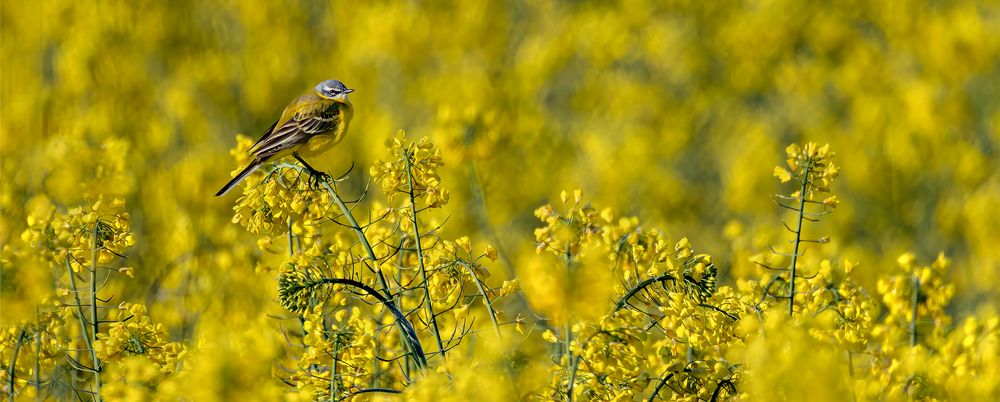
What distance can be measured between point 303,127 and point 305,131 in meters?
0.03

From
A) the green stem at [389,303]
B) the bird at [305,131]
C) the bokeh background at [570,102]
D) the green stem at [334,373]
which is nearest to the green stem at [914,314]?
the green stem at [389,303]

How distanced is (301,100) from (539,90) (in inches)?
271

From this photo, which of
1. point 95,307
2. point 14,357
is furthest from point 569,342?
point 14,357

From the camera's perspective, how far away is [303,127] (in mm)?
3707

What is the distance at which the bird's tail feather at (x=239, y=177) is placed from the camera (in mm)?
3070

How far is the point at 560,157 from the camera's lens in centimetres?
859

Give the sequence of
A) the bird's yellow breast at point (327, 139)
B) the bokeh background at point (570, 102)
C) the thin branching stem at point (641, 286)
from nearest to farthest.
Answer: the thin branching stem at point (641, 286) → the bird's yellow breast at point (327, 139) → the bokeh background at point (570, 102)

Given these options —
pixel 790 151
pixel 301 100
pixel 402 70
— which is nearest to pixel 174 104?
pixel 402 70

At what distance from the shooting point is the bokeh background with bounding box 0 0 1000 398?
7832 mm

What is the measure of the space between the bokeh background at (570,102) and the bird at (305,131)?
1.96 m

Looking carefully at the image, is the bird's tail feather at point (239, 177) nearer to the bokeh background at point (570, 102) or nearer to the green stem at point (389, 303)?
the green stem at point (389, 303)

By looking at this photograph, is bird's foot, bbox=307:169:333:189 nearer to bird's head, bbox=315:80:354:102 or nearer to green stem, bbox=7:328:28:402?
green stem, bbox=7:328:28:402

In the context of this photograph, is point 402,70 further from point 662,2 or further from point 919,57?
point 919,57

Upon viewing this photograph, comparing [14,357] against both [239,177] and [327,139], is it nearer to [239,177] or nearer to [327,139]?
[239,177]
